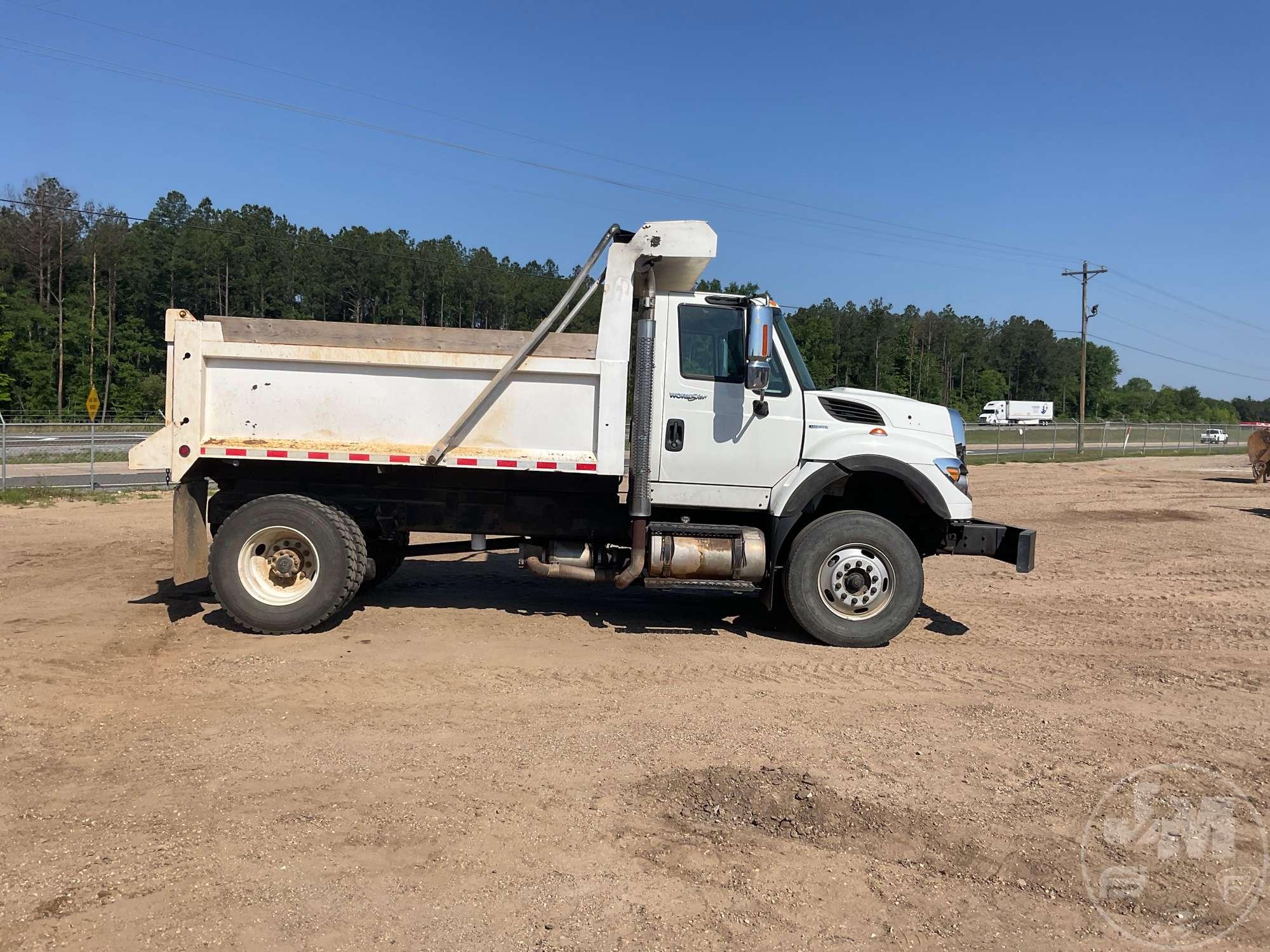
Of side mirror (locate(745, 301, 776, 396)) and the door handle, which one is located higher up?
side mirror (locate(745, 301, 776, 396))

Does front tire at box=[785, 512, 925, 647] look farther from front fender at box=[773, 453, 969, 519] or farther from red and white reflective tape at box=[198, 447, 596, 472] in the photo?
red and white reflective tape at box=[198, 447, 596, 472]

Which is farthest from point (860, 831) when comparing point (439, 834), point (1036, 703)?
point (1036, 703)

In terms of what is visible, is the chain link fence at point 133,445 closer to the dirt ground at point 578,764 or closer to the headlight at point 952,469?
the dirt ground at point 578,764

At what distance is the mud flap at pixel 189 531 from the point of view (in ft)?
23.1

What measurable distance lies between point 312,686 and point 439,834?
2412 mm

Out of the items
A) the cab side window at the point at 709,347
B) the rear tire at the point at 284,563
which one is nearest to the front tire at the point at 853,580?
the cab side window at the point at 709,347

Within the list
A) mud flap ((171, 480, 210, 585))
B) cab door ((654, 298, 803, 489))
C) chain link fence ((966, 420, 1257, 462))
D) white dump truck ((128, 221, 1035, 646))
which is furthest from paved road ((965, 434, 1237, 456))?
mud flap ((171, 480, 210, 585))

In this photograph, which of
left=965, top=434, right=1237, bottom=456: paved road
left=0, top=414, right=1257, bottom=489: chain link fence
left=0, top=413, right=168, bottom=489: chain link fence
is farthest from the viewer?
left=965, top=434, right=1237, bottom=456: paved road

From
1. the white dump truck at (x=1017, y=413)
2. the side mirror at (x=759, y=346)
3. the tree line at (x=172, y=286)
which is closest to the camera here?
the side mirror at (x=759, y=346)

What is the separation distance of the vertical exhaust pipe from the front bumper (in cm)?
261

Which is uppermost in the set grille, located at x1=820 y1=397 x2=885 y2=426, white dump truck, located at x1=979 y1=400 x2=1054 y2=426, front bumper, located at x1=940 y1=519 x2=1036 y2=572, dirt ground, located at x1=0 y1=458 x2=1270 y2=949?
white dump truck, located at x1=979 y1=400 x2=1054 y2=426

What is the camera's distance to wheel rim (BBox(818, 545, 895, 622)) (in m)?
7.11

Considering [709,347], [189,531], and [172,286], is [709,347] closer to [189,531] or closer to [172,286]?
[189,531]

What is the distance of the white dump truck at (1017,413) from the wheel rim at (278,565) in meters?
78.4
